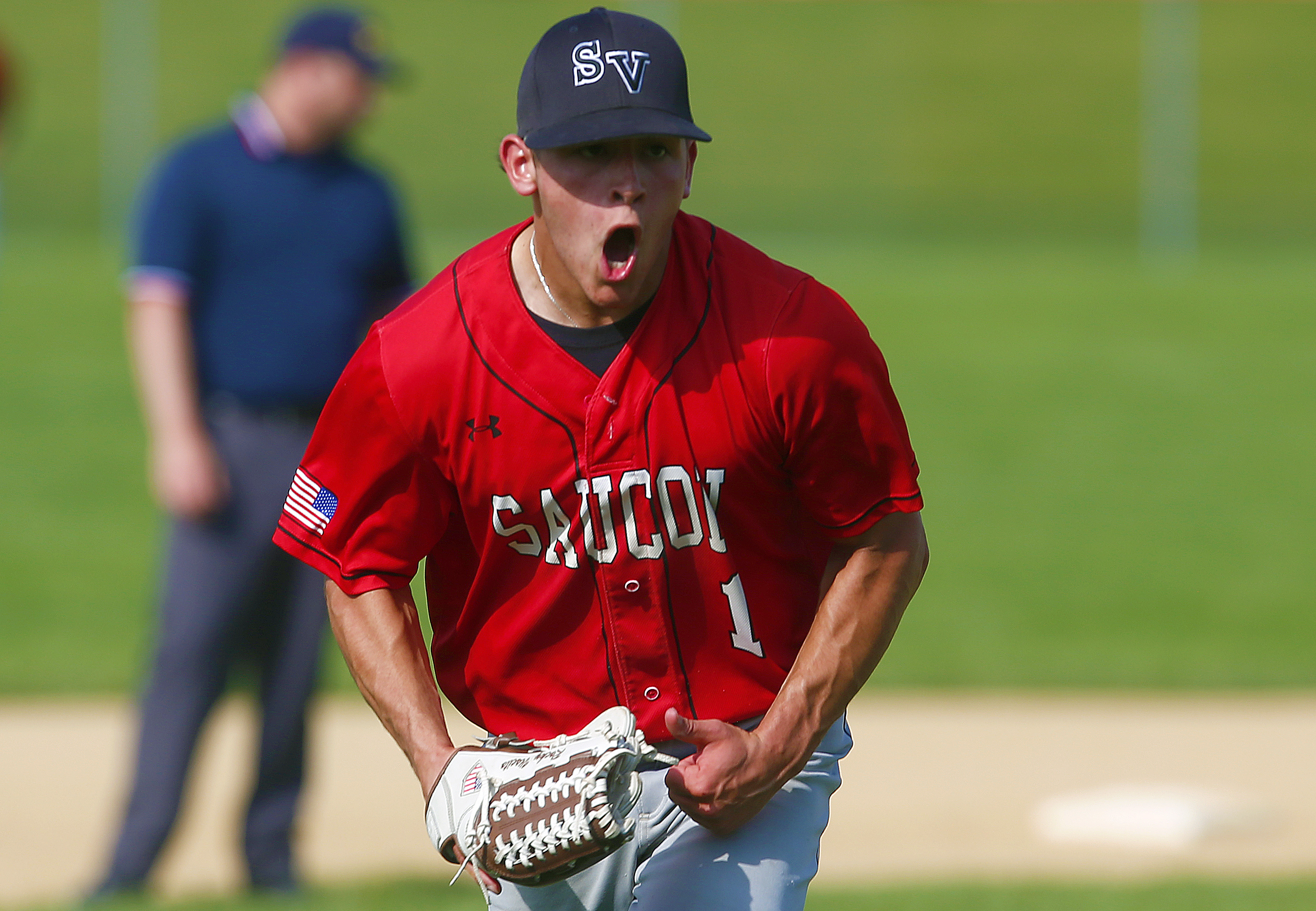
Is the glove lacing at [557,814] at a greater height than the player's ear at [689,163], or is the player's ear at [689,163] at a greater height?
the player's ear at [689,163]

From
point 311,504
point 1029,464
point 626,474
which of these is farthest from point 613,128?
point 1029,464

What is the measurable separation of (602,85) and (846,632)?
3.41 feet

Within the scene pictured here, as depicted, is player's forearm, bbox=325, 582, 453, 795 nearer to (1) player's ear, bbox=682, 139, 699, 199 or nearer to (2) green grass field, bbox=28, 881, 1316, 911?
(1) player's ear, bbox=682, 139, 699, 199

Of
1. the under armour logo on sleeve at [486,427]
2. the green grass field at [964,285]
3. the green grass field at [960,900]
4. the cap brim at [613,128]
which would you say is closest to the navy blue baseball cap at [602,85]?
the cap brim at [613,128]

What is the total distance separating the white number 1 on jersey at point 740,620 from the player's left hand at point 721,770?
0.71 feet

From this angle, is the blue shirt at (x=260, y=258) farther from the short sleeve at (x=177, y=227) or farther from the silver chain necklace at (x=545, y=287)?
the silver chain necklace at (x=545, y=287)

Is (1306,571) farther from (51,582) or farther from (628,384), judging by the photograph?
(628,384)

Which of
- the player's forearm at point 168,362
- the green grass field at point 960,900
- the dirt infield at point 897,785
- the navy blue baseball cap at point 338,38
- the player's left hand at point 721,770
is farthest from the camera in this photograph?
the dirt infield at point 897,785

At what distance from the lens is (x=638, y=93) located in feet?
9.51

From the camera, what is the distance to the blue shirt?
219 inches

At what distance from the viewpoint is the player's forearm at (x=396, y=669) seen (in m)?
3.09

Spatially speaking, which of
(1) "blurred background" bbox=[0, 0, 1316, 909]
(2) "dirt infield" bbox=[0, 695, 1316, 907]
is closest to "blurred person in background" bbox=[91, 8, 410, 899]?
(1) "blurred background" bbox=[0, 0, 1316, 909]

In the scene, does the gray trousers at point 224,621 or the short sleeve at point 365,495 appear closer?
the short sleeve at point 365,495

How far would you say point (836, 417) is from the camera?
9.91ft
